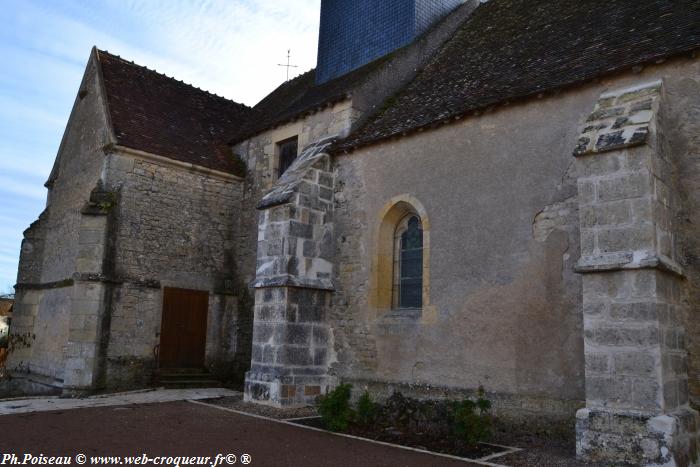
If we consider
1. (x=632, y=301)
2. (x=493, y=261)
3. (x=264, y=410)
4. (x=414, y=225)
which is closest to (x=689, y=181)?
(x=632, y=301)

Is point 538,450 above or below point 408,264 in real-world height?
below

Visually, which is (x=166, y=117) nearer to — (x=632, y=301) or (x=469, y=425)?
(x=469, y=425)

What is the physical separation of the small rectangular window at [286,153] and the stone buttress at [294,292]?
243cm

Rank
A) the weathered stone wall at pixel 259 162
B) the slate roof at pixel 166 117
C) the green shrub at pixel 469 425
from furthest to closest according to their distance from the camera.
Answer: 1. the slate roof at pixel 166 117
2. the weathered stone wall at pixel 259 162
3. the green shrub at pixel 469 425

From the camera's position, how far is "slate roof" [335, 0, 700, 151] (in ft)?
24.9

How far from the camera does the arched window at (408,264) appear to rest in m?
9.61

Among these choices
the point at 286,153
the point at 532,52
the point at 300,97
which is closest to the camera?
the point at 532,52

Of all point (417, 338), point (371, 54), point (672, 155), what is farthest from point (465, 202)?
point (371, 54)

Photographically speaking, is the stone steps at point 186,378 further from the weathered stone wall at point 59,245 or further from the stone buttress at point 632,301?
the stone buttress at point 632,301

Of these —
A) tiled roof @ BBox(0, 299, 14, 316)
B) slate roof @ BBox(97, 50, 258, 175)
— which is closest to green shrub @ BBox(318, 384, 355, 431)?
slate roof @ BBox(97, 50, 258, 175)

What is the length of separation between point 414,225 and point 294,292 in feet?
7.92

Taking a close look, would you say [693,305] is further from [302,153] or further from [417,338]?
[302,153]

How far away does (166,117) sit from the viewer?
1405cm

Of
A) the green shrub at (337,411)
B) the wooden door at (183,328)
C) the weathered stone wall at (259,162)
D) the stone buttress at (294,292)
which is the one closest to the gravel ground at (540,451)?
the green shrub at (337,411)
